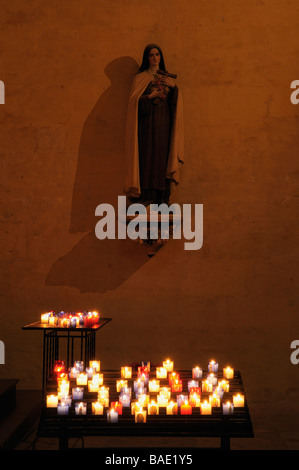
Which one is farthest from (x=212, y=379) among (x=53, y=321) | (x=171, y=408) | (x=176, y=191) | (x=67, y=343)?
(x=176, y=191)

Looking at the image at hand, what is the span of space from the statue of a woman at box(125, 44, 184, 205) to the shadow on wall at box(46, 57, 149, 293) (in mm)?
359

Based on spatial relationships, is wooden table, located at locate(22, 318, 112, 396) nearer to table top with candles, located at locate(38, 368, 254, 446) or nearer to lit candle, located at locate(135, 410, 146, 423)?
table top with candles, located at locate(38, 368, 254, 446)

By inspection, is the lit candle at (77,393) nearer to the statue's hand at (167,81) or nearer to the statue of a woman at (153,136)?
the statue of a woman at (153,136)

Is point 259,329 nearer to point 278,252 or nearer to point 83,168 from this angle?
point 278,252

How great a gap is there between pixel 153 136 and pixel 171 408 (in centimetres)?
320

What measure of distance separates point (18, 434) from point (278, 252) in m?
3.20

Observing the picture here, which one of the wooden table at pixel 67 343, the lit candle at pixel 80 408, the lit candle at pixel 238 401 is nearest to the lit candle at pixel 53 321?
the wooden table at pixel 67 343

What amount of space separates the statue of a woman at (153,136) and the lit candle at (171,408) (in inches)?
109

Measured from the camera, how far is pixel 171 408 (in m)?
2.74

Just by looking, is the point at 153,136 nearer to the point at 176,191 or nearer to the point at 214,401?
the point at 176,191

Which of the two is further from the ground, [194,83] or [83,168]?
[194,83]
